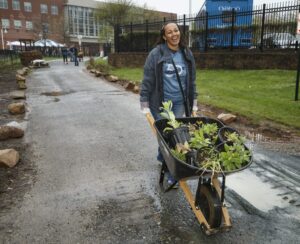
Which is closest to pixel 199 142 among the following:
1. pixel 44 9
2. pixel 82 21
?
pixel 44 9

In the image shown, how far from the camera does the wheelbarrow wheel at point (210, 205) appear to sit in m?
3.07

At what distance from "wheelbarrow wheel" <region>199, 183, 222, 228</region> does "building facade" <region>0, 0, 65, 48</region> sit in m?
70.2

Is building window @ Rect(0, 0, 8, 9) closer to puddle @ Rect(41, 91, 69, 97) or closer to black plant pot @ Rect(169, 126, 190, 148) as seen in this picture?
puddle @ Rect(41, 91, 69, 97)

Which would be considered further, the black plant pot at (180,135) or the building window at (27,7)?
the building window at (27,7)

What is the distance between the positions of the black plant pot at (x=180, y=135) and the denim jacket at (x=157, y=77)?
0.92 metres

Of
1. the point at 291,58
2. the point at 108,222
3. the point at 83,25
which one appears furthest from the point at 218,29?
the point at 83,25

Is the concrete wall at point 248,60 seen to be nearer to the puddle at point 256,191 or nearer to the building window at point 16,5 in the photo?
the puddle at point 256,191

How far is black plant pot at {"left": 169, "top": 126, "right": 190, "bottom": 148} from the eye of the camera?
337 cm

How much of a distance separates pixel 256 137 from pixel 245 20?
1170cm

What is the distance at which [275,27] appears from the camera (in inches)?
626

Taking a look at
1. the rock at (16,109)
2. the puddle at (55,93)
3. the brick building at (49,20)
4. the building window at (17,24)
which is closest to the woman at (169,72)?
the rock at (16,109)

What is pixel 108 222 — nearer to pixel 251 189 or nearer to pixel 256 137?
pixel 251 189

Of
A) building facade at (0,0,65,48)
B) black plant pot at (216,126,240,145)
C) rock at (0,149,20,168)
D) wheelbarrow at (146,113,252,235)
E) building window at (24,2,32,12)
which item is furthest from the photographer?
building window at (24,2,32,12)

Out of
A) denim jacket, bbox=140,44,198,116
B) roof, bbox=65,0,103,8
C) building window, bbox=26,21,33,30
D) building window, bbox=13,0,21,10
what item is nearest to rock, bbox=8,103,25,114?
denim jacket, bbox=140,44,198,116
